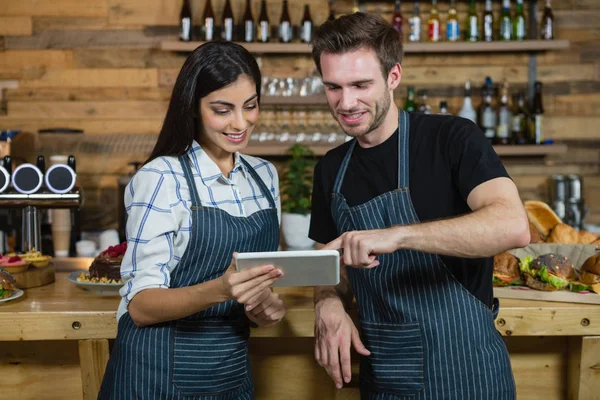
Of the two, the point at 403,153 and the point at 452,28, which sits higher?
the point at 452,28

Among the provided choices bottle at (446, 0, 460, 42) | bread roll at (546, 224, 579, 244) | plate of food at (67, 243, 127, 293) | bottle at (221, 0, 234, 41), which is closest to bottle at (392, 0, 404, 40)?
bottle at (446, 0, 460, 42)

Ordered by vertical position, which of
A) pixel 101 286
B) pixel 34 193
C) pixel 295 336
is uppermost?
pixel 34 193

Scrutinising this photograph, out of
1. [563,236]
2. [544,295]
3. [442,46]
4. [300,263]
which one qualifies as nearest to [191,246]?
[300,263]

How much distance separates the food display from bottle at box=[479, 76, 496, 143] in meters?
2.60

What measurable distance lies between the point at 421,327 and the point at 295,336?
0.42 metres

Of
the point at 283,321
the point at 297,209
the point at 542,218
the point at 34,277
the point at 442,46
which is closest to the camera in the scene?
the point at 283,321

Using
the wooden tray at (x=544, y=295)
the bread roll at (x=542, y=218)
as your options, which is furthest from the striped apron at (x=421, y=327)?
the bread roll at (x=542, y=218)

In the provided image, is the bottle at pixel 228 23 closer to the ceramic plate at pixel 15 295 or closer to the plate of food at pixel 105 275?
the plate of food at pixel 105 275

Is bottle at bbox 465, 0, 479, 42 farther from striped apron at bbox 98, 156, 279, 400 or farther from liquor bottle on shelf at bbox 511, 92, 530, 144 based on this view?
striped apron at bbox 98, 156, 279, 400

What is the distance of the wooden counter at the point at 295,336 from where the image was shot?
189cm

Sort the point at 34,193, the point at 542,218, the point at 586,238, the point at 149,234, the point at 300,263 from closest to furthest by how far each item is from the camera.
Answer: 1. the point at 300,263
2. the point at 149,234
3. the point at 586,238
4. the point at 542,218
5. the point at 34,193

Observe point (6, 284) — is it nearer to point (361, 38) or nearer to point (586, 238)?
point (361, 38)

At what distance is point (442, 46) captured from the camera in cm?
399

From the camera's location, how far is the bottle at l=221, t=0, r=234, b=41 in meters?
4.01
